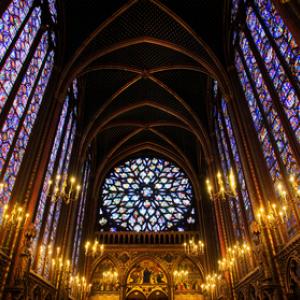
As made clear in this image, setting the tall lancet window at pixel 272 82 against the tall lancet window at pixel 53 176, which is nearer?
the tall lancet window at pixel 272 82

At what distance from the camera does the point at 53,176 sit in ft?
44.8

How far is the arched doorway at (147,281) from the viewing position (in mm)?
19031

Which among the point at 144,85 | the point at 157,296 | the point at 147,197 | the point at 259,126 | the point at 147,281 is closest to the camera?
A: the point at 259,126

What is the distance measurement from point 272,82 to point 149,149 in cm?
1606

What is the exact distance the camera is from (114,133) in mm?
23312

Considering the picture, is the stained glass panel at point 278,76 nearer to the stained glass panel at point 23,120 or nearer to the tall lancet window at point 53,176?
the stained glass panel at point 23,120

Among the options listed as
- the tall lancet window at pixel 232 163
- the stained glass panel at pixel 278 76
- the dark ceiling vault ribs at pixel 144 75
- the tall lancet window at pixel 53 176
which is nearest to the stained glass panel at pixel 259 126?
the dark ceiling vault ribs at pixel 144 75

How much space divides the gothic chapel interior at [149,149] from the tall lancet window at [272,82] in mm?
60

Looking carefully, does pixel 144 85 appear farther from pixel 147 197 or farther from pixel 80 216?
pixel 80 216

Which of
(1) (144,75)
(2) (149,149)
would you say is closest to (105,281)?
(2) (149,149)

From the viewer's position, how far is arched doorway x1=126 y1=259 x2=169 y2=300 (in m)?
19.0

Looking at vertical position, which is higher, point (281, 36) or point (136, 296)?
point (281, 36)

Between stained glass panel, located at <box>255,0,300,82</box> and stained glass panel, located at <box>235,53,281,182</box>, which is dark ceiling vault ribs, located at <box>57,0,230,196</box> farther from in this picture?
stained glass panel, located at <box>255,0,300,82</box>

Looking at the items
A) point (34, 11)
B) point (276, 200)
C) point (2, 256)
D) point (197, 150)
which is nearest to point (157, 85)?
point (197, 150)
